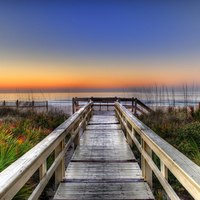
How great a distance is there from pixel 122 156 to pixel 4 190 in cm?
307

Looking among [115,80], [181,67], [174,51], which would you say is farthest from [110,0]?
[115,80]

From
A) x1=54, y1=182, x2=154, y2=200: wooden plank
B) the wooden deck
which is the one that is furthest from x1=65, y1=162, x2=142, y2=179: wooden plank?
x1=54, y1=182, x2=154, y2=200: wooden plank

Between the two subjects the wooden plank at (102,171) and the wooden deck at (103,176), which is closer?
the wooden deck at (103,176)

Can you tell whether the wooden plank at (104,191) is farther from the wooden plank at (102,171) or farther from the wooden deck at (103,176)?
the wooden plank at (102,171)

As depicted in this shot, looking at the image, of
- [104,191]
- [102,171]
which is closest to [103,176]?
[102,171]

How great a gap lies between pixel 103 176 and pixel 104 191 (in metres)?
0.44

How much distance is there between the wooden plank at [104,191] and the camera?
2037 mm

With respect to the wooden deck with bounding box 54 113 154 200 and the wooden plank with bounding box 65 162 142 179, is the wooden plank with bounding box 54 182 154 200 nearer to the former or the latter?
the wooden deck with bounding box 54 113 154 200

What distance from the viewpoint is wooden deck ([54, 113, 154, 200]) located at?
209 centimetres

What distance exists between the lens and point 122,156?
350 centimetres

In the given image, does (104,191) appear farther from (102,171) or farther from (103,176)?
(102,171)

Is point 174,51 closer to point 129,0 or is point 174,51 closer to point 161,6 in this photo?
point 161,6

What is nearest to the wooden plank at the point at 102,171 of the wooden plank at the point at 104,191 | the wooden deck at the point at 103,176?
the wooden deck at the point at 103,176

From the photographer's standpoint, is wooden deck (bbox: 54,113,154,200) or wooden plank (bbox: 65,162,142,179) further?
wooden plank (bbox: 65,162,142,179)
